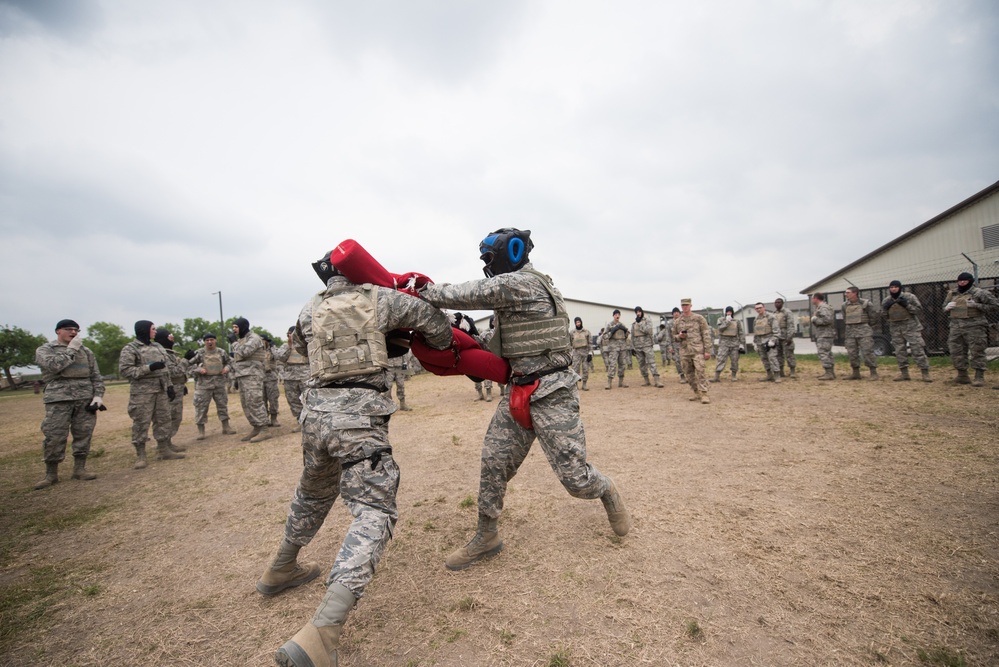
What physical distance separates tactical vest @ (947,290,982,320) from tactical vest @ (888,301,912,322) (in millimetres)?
934

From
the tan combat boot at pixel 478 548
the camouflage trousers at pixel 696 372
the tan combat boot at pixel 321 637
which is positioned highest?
the camouflage trousers at pixel 696 372

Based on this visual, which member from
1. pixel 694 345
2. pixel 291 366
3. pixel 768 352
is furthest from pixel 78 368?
pixel 768 352

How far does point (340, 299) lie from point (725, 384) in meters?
12.3

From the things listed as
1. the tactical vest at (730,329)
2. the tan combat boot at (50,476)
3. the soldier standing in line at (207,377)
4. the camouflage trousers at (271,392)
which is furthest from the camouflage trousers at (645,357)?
the tan combat boot at (50,476)

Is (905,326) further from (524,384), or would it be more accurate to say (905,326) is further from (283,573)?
(283,573)

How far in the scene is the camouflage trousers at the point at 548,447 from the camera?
292cm

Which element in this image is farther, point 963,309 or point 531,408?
point 963,309

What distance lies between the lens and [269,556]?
3602 mm

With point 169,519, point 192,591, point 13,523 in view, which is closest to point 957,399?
point 192,591

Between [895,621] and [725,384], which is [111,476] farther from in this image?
[725,384]

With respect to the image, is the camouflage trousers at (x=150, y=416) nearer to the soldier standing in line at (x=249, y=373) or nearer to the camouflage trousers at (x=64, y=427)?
the camouflage trousers at (x=64, y=427)

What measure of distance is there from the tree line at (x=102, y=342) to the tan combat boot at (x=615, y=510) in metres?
49.6

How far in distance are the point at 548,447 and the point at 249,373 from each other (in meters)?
8.18

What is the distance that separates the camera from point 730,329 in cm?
1299
